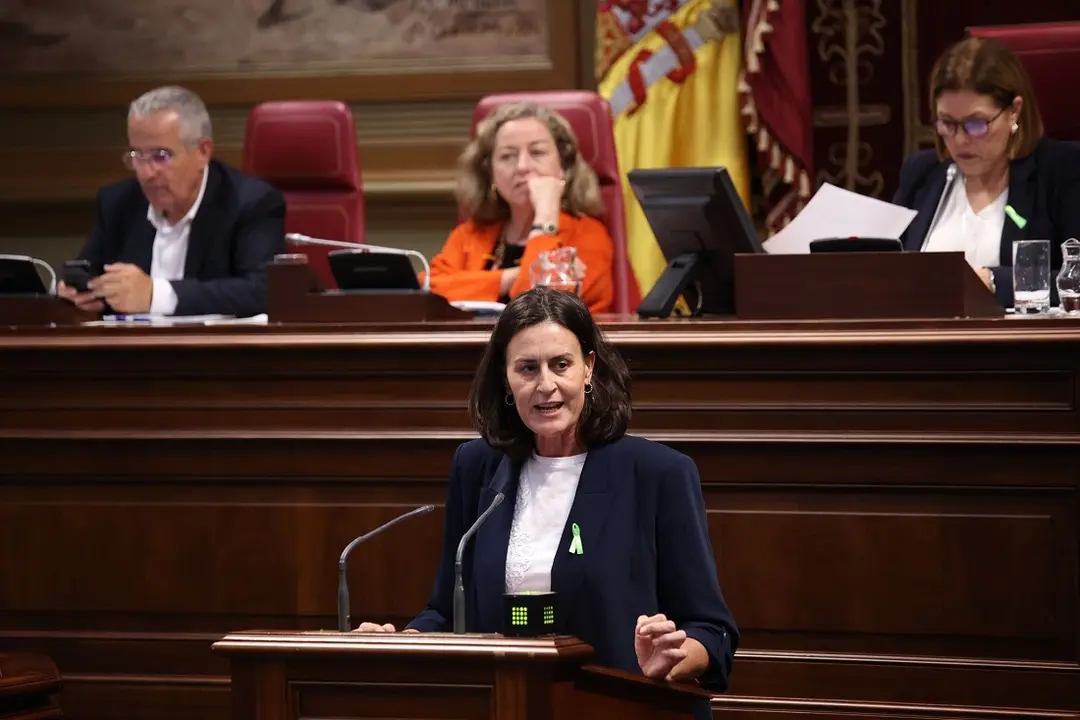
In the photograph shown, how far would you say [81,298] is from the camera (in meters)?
3.65

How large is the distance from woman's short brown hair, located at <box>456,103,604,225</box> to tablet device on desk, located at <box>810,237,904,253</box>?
1.11 m

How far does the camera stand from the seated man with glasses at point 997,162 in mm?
3449

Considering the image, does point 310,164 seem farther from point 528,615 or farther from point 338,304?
point 528,615

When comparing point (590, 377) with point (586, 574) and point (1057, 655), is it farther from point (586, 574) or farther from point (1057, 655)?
point (1057, 655)

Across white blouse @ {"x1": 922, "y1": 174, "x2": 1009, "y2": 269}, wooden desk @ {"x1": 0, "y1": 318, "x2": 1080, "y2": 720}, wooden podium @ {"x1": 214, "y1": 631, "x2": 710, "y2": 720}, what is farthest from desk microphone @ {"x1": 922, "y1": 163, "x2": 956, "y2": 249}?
wooden podium @ {"x1": 214, "y1": 631, "x2": 710, "y2": 720}

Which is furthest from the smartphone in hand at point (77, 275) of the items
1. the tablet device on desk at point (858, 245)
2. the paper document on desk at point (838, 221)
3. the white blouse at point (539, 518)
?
the white blouse at point (539, 518)

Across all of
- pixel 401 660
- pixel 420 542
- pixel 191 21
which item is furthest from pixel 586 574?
pixel 191 21

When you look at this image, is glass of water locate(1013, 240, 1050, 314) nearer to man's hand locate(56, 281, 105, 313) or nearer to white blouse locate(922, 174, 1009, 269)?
white blouse locate(922, 174, 1009, 269)

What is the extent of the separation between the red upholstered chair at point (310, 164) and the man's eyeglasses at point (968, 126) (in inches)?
64.6

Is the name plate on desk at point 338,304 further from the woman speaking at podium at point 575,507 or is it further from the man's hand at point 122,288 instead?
the woman speaking at podium at point 575,507

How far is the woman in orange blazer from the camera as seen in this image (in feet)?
12.5

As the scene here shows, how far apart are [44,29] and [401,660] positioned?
4737 millimetres

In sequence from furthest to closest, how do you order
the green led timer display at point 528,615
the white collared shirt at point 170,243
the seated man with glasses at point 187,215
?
the white collared shirt at point 170,243 < the seated man with glasses at point 187,215 < the green led timer display at point 528,615

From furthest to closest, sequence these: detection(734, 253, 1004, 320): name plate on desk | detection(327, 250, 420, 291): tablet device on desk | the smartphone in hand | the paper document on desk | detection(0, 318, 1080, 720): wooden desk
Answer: the smartphone in hand, the paper document on desk, detection(327, 250, 420, 291): tablet device on desk, detection(734, 253, 1004, 320): name plate on desk, detection(0, 318, 1080, 720): wooden desk
